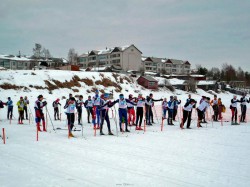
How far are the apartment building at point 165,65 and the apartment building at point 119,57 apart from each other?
1296cm

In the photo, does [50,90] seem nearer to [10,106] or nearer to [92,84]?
[92,84]

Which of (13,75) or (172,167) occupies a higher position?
(13,75)

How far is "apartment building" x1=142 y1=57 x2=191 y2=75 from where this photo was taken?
343 ft

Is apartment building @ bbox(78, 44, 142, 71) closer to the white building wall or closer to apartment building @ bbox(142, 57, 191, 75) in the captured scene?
the white building wall

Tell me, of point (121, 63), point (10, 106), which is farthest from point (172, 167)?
point (121, 63)

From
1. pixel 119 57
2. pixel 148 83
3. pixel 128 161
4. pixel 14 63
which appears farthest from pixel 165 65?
pixel 128 161

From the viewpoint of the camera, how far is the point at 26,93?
33.6m

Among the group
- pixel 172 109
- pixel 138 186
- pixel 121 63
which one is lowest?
Answer: pixel 138 186

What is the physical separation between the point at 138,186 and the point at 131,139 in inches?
221

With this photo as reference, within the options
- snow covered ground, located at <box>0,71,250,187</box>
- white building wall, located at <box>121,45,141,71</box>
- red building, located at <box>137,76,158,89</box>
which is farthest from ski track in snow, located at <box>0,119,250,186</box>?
white building wall, located at <box>121,45,141,71</box>

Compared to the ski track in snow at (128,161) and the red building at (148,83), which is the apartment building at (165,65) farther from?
the ski track in snow at (128,161)

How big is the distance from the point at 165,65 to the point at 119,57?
32.4 m

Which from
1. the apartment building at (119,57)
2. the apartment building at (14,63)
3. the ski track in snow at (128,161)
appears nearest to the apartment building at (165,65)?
the apartment building at (119,57)

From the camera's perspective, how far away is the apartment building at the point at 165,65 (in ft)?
343
